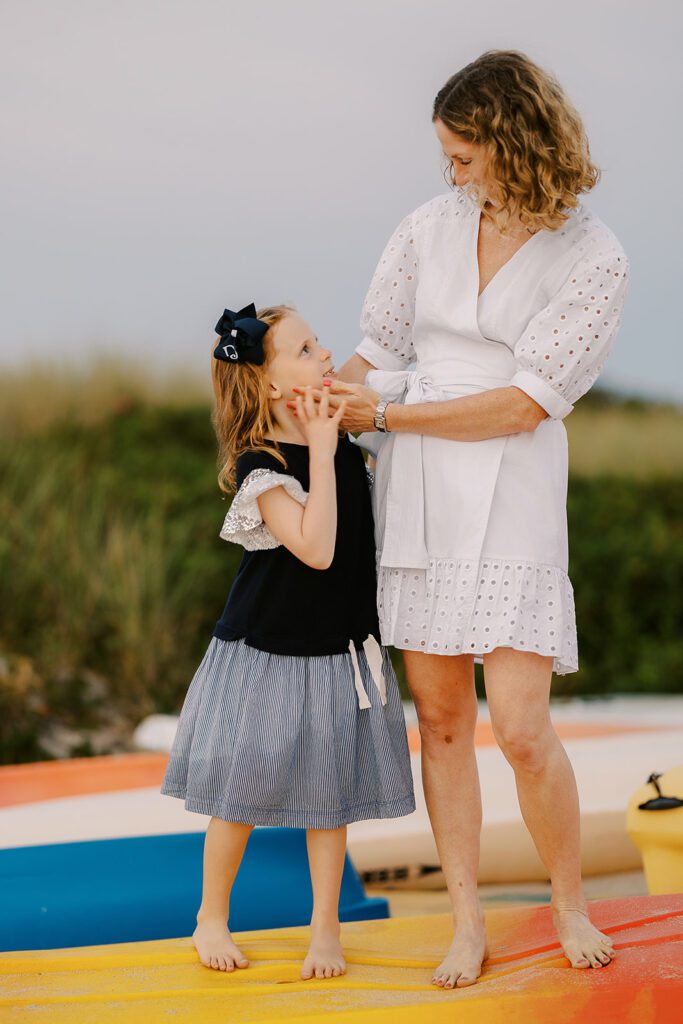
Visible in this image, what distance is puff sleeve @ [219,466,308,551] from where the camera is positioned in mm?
2445

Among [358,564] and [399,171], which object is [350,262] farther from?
[358,564]

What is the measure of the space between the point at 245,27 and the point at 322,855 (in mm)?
6164

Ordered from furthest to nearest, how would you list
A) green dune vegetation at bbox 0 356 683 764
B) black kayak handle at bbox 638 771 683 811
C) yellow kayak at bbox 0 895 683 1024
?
green dune vegetation at bbox 0 356 683 764 → black kayak handle at bbox 638 771 683 811 → yellow kayak at bbox 0 895 683 1024

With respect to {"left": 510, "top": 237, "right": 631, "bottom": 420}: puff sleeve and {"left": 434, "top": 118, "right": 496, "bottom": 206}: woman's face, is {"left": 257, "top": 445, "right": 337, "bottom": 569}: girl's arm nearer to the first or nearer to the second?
{"left": 510, "top": 237, "right": 631, "bottom": 420}: puff sleeve

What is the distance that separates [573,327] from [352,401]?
18.3 inches

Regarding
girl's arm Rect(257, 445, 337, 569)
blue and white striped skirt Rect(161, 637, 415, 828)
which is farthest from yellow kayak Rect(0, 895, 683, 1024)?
girl's arm Rect(257, 445, 337, 569)

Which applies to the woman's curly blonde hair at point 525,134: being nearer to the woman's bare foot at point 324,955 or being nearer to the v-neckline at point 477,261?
the v-neckline at point 477,261

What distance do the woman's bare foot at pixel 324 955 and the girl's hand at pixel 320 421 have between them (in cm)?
97

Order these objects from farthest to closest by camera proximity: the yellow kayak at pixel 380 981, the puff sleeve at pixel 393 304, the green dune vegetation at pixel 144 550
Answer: the green dune vegetation at pixel 144 550
the puff sleeve at pixel 393 304
the yellow kayak at pixel 380 981

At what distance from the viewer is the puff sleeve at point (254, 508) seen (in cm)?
245

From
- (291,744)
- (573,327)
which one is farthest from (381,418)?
(291,744)

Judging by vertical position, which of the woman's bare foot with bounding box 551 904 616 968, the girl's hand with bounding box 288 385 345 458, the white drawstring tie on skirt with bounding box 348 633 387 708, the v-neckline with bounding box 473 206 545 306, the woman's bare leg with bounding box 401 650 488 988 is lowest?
the woman's bare foot with bounding box 551 904 616 968

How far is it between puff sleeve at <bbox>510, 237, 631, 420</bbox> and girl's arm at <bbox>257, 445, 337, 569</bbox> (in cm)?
42

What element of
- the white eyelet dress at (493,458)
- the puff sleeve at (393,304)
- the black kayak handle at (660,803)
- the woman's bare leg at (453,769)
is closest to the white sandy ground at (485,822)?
the black kayak handle at (660,803)
